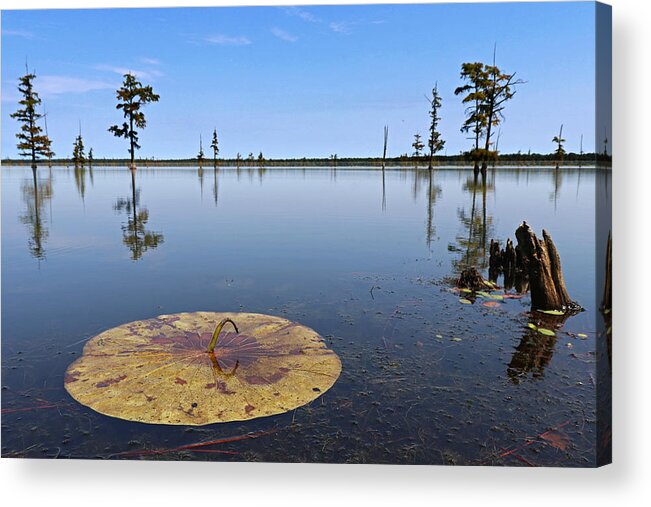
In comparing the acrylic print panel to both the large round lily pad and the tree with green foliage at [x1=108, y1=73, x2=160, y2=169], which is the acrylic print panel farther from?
the tree with green foliage at [x1=108, y1=73, x2=160, y2=169]

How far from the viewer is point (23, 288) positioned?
26.1 feet

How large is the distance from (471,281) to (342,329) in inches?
119

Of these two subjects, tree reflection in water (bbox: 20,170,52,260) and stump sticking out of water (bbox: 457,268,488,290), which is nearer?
stump sticking out of water (bbox: 457,268,488,290)

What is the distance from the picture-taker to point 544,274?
7.20 meters

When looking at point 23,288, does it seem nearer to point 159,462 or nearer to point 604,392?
point 159,462

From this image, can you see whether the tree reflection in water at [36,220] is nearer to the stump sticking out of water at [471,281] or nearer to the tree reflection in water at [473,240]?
the stump sticking out of water at [471,281]

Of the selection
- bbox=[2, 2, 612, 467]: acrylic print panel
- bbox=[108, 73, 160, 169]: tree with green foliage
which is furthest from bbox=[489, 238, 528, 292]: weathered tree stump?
bbox=[108, 73, 160, 169]: tree with green foliage

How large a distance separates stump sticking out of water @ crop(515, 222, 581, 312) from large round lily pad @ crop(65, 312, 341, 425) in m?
3.31

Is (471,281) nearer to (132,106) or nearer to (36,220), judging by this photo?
(36,220)

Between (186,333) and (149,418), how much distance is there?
174 cm

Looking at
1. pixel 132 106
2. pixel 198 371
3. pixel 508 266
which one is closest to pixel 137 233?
pixel 508 266

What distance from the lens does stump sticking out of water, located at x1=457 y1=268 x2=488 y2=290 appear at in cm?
830

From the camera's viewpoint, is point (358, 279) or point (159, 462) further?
point (358, 279)

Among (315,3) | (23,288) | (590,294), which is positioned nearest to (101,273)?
(23,288)
